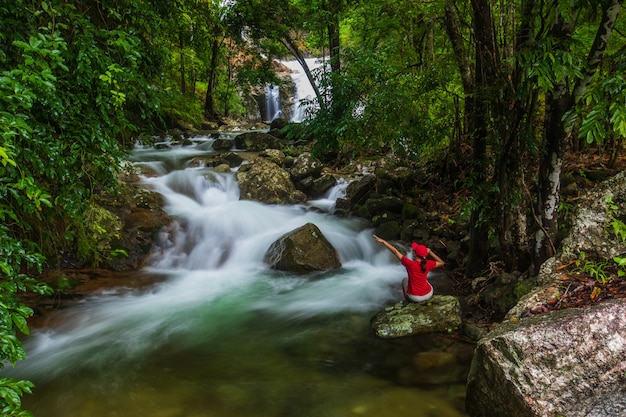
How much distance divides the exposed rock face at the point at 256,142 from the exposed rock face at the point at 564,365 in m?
13.4

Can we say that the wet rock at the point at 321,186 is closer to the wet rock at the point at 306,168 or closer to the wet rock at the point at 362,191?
the wet rock at the point at 306,168

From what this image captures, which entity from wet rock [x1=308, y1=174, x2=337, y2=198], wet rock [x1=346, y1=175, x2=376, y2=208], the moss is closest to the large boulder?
wet rock [x1=308, y1=174, x2=337, y2=198]

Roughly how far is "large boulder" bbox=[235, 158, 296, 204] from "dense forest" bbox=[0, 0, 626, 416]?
3244mm

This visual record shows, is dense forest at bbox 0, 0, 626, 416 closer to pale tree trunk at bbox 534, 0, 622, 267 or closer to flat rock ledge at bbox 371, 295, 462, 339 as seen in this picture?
pale tree trunk at bbox 534, 0, 622, 267

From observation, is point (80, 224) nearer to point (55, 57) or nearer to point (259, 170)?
point (55, 57)

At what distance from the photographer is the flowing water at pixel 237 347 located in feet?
12.9

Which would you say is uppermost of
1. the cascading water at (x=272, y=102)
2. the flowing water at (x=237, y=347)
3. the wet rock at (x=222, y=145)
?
the cascading water at (x=272, y=102)

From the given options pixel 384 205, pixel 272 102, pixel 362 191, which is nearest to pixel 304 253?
pixel 384 205

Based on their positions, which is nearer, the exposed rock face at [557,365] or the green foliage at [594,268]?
the exposed rock face at [557,365]

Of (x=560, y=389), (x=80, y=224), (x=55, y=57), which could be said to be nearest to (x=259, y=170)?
(x=80, y=224)

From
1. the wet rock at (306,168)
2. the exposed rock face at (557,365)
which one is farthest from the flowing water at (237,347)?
the wet rock at (306,168)

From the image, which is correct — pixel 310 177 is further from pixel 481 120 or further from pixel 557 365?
pixel 557 365

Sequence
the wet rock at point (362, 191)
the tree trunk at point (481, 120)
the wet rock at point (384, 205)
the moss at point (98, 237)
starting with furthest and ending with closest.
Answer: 1. the wet rock at point (362, 191)
2. the wet rock at point (384, 205)
3. the moss at point (98, 237)
4. the tree trunk at point (481, 120)

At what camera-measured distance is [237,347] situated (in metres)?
5.21
